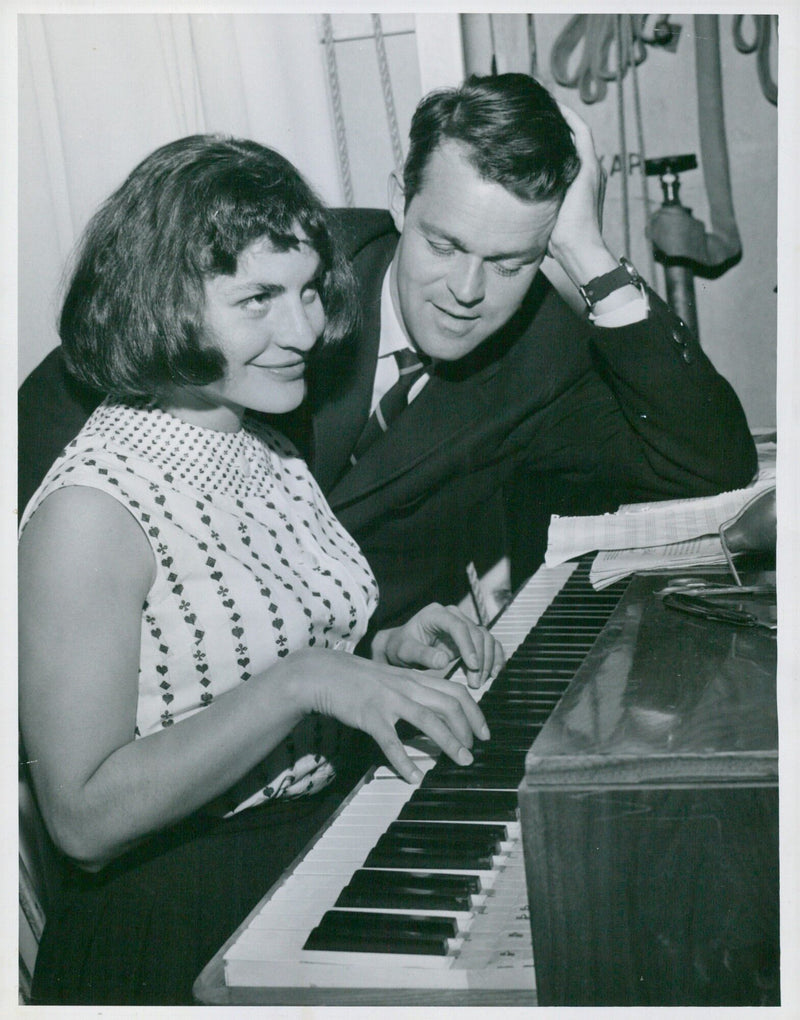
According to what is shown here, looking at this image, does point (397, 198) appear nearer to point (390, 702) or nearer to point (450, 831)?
point (390, 702)

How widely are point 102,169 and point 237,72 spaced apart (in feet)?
0.98

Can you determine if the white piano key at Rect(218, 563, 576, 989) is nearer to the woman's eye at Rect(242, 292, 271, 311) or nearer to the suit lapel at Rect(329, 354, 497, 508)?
the woman's eye at Rect(242, 292, 271, 311)

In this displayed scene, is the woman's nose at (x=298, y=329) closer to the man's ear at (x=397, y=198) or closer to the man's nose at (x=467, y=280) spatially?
the man's nose at (x=467, y=280)

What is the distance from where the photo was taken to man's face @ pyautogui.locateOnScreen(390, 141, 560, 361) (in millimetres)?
1568

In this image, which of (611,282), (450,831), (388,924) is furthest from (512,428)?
(388,924)

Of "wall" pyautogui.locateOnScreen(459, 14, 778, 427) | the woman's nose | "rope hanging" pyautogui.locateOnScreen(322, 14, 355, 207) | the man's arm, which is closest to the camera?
the woman's nose

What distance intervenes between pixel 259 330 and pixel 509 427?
0.78 meters

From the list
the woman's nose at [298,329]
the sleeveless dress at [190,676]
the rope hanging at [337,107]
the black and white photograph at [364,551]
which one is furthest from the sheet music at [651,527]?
the rope hanging at [337,107]

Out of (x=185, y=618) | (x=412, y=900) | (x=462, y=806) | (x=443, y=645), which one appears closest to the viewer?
(x=412, y=900)

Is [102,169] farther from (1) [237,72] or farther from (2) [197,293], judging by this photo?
(2) [197,293]

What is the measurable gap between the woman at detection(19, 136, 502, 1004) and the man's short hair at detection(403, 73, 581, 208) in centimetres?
34

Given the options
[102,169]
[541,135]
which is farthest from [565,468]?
[102,169]

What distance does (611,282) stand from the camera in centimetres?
168

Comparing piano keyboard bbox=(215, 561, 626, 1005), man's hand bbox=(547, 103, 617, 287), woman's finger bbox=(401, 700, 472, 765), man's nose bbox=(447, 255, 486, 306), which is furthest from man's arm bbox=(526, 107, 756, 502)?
woman's finger bbox=(401, 700, 472, 765)
